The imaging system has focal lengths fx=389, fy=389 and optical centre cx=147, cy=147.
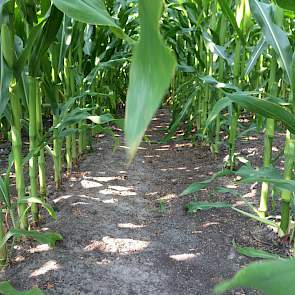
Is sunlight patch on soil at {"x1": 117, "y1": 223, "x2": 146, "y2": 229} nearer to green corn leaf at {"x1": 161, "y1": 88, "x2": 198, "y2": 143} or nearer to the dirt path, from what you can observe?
the dirt path

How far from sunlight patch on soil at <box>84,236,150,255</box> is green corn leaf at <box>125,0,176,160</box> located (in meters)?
1.37

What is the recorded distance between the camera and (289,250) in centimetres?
158

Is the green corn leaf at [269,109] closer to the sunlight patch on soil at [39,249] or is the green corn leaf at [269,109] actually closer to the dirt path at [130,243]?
the dirt path at [130,243]

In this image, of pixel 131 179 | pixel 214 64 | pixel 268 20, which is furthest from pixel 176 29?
pixel 268 20

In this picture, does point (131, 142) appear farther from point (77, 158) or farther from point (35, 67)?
point (77, 158)

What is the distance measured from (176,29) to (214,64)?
0.47 meters

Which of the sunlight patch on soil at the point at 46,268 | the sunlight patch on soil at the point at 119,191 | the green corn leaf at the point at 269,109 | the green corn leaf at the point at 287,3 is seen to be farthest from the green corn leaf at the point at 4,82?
the sunlight patch on soil at the point at 119,191

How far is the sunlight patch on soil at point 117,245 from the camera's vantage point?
5.24ft

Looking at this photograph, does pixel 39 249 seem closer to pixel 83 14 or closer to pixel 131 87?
pixel 83 14

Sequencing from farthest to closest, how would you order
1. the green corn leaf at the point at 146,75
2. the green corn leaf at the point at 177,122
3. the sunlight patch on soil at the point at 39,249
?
the green corn leaf at the point at 177,122
the sunlight patch on soil at the point at 39,249
the green corn leaf at the point at 146,75

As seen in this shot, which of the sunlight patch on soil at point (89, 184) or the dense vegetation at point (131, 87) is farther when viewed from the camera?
the sunlight patch on soil at point (89, 184)

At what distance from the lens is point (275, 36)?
4.45ft

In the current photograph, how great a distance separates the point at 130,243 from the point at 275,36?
1.00 meters

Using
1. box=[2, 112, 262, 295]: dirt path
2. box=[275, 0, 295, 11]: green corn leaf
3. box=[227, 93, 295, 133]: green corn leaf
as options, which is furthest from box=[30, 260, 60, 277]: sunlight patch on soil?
box=[275, 0, 295, 11]: green corn leaf
